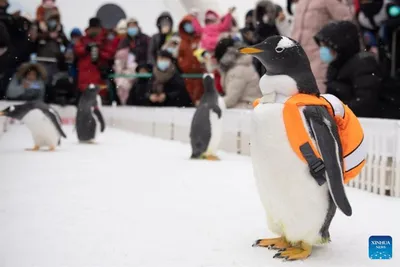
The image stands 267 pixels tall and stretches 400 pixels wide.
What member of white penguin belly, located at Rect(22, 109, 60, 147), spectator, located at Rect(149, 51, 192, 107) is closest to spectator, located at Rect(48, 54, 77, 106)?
spectator, located at Rect(149, 51, 192, 107)

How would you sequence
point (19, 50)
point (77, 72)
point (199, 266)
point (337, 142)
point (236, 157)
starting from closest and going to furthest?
1. point (199, 266)
2. point (337, 142)
3. point (19, 50)
4. point (236, 157)
5. point (77, 72)

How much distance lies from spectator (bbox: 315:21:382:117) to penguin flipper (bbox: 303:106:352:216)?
7.67 feet

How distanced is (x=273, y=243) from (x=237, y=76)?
4.10 meters

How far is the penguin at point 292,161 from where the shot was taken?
6.38 feet

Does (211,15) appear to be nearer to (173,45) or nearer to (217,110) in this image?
(173,45)

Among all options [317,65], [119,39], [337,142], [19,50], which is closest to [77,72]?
[119,39]

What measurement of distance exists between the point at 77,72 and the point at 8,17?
221 inches

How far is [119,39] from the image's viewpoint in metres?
7.89

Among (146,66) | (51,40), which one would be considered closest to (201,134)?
(51,40)

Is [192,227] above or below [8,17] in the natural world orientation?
below

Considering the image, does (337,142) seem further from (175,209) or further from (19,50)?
(19,50)

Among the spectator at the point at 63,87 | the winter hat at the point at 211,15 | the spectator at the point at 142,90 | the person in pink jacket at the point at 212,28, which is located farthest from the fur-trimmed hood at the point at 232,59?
the spectator at the point at 142,90

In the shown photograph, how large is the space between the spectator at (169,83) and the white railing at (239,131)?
0.31 metres

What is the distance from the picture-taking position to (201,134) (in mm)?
4934
